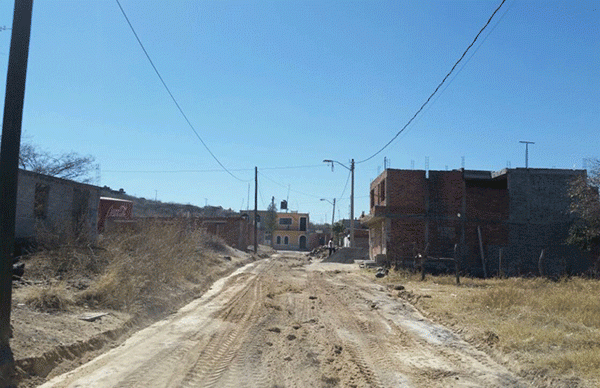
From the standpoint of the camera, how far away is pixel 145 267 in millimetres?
14898

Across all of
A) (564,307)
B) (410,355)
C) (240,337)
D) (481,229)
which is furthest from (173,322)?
(481,229)

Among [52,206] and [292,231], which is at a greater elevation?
[292,231]

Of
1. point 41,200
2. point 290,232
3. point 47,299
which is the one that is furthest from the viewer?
point 290,232

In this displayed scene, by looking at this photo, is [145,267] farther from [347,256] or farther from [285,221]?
[285,221]

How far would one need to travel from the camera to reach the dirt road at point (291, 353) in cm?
678

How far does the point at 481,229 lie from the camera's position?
A: 105 ft

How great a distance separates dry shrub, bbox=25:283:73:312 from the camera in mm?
9758

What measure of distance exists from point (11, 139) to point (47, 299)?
3.95 m

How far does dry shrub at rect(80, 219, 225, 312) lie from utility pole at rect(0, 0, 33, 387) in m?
4.13

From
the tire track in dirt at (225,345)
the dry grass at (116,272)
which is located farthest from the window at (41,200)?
the tire track in dirt at (225,345)

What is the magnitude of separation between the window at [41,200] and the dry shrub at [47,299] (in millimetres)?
11560

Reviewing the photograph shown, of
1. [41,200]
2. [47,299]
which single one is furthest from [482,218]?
[47,299]

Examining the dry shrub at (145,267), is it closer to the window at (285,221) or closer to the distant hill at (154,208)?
the distant hill at (154,208)

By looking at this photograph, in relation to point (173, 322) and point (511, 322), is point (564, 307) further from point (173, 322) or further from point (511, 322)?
point (173, 322)
